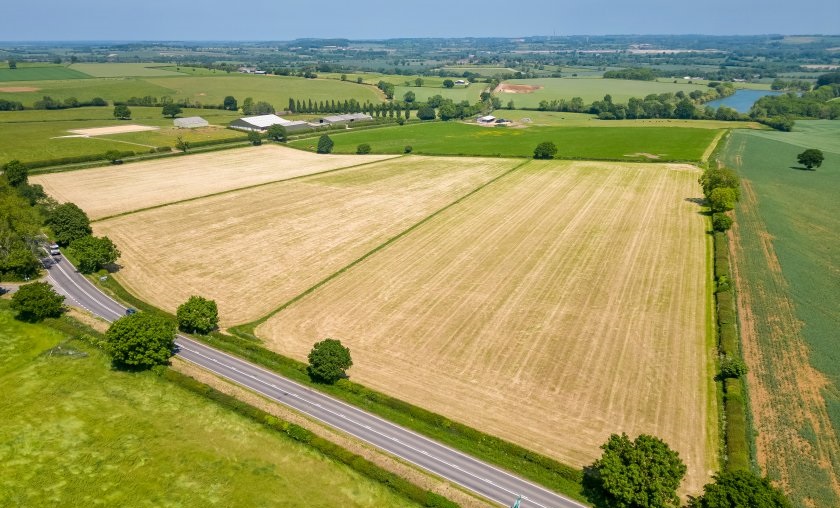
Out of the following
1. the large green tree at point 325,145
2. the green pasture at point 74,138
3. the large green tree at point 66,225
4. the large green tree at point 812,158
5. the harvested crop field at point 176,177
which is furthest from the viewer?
the large green tree at point 325,145

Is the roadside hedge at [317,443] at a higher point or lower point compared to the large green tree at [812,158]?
lower

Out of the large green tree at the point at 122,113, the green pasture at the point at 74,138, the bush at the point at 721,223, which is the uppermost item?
the large green tree at the point at 122,113

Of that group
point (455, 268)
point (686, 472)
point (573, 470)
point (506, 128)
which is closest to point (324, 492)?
point (573, 470)

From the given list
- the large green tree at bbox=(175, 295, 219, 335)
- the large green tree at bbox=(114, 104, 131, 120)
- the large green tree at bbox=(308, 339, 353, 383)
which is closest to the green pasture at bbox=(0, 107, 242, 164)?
the large green tree at bbox=(114, 104, 131, 120)

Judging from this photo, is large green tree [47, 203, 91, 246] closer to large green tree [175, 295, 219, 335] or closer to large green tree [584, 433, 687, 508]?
large green tree [175, 295, 219, 335]

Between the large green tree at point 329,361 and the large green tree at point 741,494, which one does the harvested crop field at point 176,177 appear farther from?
the large green tree at point 741,494

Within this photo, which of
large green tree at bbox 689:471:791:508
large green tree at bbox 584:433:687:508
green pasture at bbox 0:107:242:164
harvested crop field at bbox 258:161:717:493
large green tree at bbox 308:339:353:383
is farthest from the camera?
green pasture at bbox 0:107:242:164

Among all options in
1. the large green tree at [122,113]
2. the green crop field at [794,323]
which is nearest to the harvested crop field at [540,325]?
the green crop field at [794,323]
